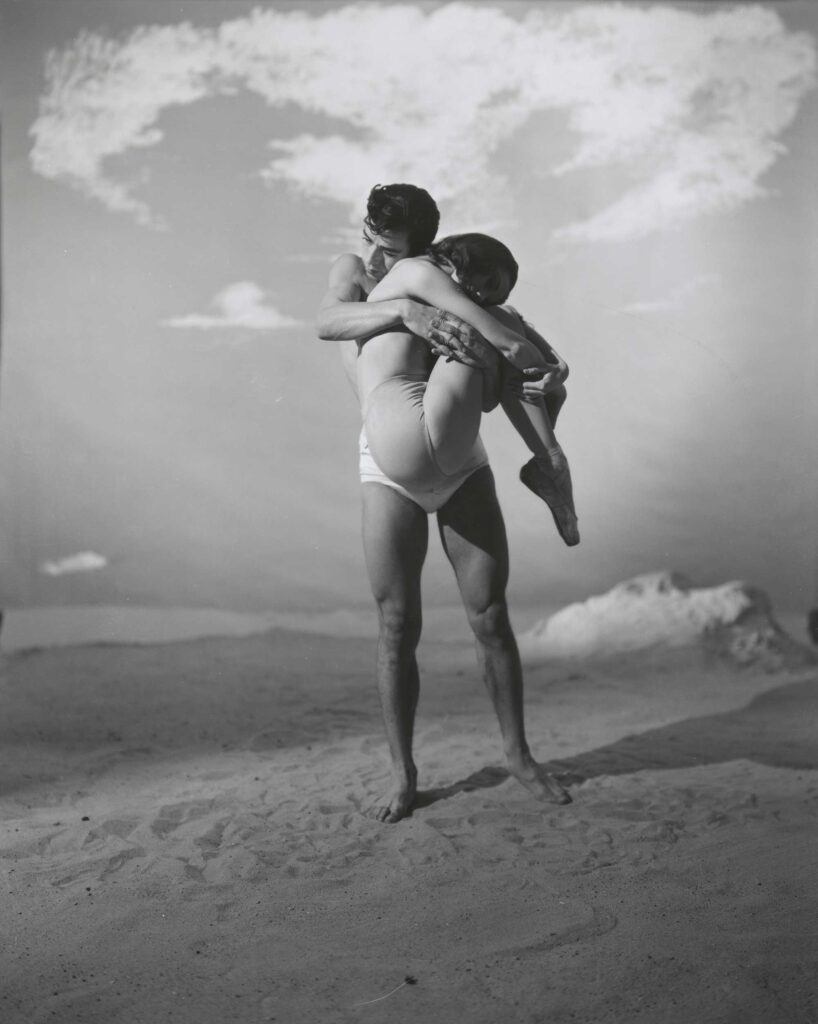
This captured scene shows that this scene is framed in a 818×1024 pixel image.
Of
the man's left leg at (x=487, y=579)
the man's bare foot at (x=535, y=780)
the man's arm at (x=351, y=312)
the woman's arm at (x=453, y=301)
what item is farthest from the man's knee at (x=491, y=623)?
the man's arm at (x=351, y=312)

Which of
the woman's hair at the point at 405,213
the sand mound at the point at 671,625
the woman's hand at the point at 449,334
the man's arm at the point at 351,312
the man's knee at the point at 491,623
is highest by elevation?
the woman's hair at the point at 405,213

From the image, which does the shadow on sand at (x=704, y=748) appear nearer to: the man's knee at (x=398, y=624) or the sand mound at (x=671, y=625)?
the man's knee at (x=398, y=624)

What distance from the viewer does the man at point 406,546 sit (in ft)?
10.6

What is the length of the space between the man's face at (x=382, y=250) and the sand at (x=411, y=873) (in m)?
1.55

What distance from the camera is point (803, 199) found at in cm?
670

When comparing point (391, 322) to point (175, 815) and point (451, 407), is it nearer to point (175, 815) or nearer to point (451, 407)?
point (451, 407)

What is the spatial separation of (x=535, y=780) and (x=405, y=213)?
1.65 m

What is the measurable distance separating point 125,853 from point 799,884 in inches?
66.4

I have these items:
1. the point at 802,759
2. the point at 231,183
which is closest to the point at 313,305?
the point at 231,183

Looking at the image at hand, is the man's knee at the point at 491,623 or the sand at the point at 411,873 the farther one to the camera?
the man's knee at the point at 491,623

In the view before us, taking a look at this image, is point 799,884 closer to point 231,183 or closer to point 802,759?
point 802,759

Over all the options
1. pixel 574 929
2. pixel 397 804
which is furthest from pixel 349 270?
pixel 574 929

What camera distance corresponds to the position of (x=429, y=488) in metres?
3.23

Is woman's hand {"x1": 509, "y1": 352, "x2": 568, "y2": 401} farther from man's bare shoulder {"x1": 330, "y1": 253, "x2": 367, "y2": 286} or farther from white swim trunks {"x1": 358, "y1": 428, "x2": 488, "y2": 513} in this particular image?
man's bare shoulder {"x1": 330, "y1": 253, "x2": 367, "y2": 286}
